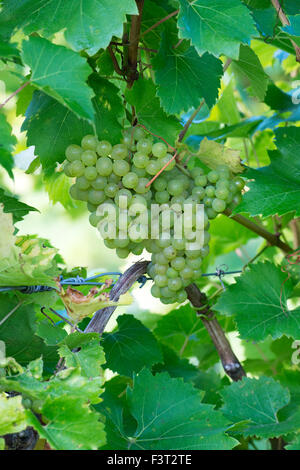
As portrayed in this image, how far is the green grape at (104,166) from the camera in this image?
2.54ft

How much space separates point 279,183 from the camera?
88 cm

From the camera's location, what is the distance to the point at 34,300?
0.74 m

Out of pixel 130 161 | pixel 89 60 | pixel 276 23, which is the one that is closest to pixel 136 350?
pixel 130 161

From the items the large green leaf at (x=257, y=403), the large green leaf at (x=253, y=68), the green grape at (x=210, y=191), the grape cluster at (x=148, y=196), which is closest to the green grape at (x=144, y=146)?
the grape cluster at (x=148, y=196)

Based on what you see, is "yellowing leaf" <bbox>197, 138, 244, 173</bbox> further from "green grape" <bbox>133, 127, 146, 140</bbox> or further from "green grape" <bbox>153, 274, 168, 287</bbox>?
"green grape" <bbox>153, 274, 168, 287</bbox>

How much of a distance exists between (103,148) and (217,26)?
0.22 metres

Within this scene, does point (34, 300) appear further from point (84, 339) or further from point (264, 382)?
point (264, 382)

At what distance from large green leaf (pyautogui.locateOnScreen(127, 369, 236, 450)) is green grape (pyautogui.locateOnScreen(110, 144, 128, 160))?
1.01ft

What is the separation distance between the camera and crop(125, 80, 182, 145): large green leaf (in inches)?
33.1

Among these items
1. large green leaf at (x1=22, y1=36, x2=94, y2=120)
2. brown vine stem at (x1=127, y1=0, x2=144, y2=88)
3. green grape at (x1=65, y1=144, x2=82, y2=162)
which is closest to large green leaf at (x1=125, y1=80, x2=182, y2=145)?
brown vine stem at (x1=127, y1=0, x2=144, y2=88)

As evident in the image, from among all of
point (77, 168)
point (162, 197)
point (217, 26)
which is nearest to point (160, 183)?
point (162, 197)

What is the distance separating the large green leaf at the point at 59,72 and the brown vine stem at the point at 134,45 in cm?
20

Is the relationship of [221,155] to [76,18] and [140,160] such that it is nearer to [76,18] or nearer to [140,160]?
[140,160]

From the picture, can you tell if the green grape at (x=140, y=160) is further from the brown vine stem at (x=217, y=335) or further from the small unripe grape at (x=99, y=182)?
the brown vine stem at (x=217, y=335)
